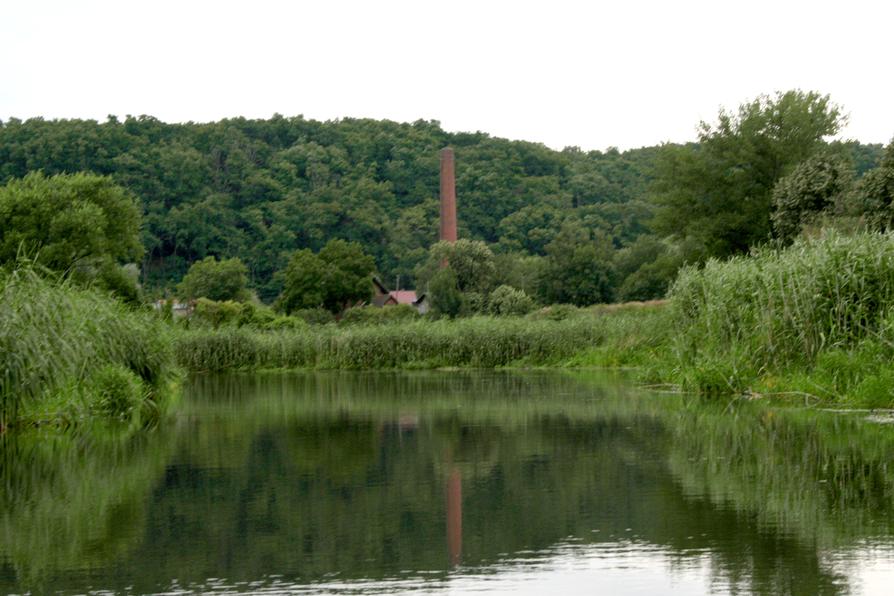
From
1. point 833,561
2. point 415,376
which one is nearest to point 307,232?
point 415,376

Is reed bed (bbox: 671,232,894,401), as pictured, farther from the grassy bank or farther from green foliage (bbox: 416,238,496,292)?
green foliage (bbox: 416,238,496,292)

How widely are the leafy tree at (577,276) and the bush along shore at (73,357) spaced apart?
64262 mm

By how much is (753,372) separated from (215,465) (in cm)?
1124

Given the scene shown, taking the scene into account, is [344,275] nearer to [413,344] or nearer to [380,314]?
[380,314]

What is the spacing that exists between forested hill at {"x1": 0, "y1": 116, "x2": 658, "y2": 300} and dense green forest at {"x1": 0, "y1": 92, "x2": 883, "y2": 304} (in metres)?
0.13

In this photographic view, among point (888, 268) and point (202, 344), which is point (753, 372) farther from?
point (202, 344)

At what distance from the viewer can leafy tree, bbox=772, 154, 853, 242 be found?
42781mm

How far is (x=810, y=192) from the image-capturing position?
4362cm

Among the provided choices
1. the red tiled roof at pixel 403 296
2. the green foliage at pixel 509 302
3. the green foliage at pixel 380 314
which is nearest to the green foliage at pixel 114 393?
the green foliage at pixel 380 314

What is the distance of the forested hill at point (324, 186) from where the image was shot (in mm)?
101188

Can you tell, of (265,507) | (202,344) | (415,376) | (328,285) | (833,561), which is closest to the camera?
(833,561)

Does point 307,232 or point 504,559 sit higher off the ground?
point 307,232

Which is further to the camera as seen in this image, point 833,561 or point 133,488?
point 133,488

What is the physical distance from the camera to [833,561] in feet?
24.9
